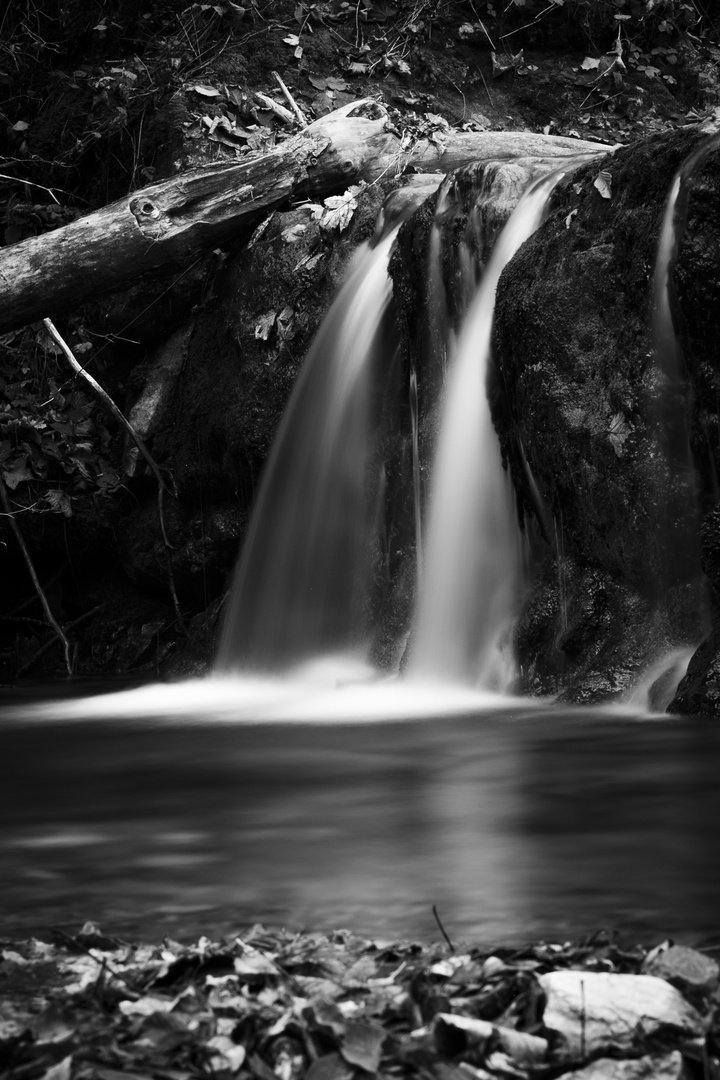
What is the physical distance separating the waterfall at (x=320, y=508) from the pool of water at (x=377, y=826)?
195 centimetres

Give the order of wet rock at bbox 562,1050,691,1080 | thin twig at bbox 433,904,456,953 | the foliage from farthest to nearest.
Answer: the foliage, thin twig at bbox 433,904,456,953, wet rock at bbox 562,1050,691,1080

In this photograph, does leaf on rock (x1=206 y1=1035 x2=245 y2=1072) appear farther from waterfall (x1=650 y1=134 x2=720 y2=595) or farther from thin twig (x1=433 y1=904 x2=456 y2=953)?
waterfall (x1=650 y1=134 x2=720 y2=595)

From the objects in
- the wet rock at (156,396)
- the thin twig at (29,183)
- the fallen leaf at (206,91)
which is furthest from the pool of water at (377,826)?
the fallen leaf at (206,91)

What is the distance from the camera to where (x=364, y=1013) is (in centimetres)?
200

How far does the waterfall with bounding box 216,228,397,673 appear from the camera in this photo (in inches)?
294

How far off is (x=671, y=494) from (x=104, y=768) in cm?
266

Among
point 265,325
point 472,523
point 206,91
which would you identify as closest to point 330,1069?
point 472,523

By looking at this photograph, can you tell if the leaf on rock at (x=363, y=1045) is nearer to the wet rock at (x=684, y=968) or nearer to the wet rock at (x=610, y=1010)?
the wet rock at (x=610, y=1010)

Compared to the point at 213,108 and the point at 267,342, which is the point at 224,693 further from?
the point at 213,108

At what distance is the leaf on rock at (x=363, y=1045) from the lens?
1.85 m

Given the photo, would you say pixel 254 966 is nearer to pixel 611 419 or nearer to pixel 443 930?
pixel 443 930

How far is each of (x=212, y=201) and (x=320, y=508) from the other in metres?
2.11

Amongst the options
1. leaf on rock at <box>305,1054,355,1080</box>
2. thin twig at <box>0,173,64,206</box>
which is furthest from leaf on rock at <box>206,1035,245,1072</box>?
thin twig at <box>0,173,64,206</box>

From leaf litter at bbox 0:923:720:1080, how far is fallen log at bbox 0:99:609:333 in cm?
601
